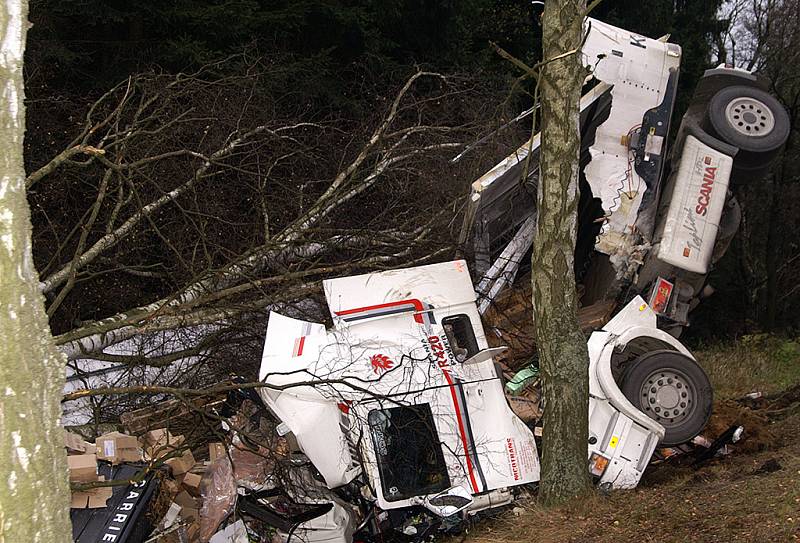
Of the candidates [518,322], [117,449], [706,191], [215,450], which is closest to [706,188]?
[706,191]

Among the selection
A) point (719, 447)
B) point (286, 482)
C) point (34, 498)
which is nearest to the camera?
point (34, 498)

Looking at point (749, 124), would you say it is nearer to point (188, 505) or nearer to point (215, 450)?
point (215, 450)

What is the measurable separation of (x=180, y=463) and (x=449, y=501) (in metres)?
2.10

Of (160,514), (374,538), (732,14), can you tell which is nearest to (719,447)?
(374,538)

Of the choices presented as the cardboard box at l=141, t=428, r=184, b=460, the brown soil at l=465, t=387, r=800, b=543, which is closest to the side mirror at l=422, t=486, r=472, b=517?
the brown soil at l=465, t=387, r=800, b=543

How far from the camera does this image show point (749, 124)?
716 centimetres

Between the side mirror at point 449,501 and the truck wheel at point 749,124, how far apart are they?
3666mm

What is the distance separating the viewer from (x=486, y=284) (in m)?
6.97

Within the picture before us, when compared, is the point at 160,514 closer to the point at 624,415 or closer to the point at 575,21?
the point at 624,415

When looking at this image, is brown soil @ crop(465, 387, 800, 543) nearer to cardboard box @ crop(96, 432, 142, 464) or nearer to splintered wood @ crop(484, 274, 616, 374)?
splintered wood @ crop(484, 274, 616, 374)

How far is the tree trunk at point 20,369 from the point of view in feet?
6.25

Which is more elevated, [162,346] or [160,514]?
[162,346]

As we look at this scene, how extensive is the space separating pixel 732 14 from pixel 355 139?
1302cm

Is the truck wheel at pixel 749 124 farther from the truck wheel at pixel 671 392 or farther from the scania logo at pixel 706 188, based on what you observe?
the truck wheel at pixel 671 392
